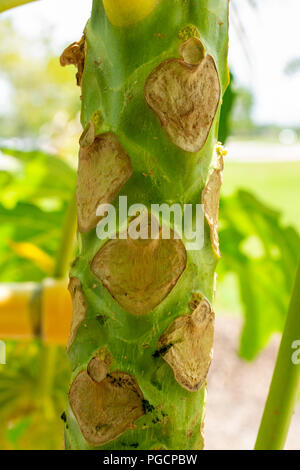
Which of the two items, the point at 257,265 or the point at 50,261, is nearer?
the point at 50,261

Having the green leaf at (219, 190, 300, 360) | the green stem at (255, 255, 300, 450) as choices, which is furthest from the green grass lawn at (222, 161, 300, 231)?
the green stem at (255, 255, 300, 450)

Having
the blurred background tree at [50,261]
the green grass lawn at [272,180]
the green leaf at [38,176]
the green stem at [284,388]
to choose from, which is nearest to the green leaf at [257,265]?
the blurred background tree at [50,261]

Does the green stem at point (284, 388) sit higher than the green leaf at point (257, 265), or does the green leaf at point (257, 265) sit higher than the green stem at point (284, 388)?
the green leaf at point (257, 265)

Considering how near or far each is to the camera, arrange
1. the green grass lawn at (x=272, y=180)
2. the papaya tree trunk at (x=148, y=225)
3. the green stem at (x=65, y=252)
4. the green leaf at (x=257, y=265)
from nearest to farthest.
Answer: the papaya tree trunk at (x=148, y=225) < the green stem at (x=65, y=252) < the green leaf at (x=257, y=265) < the green grass lawn at (x=272, y=180)

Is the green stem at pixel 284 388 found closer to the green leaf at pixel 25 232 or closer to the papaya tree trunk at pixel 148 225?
the papaya tree trunk at pixel 148 225

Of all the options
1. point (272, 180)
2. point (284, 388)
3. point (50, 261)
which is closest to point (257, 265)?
point (50, 261)

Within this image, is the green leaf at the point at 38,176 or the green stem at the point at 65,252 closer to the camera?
the green stem at the point at 65,252

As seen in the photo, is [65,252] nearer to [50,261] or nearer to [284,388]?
[50,261]
